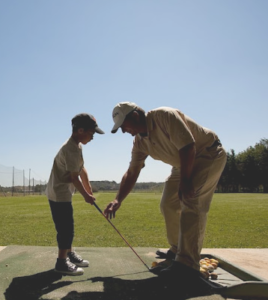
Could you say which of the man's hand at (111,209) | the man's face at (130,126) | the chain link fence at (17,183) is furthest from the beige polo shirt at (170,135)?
the chain link fence at (17,183)

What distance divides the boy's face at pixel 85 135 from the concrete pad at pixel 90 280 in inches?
56.2

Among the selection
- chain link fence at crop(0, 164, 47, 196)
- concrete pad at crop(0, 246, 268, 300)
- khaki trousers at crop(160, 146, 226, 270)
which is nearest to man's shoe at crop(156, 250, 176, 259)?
concrete pad at crop(0, 246, 268, 300)

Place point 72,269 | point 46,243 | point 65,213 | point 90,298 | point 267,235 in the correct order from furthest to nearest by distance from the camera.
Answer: point 267,235 < point 46,243 < point 65,213 < point 72,269 < point 90,298

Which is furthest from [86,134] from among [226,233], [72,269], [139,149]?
[226,233]

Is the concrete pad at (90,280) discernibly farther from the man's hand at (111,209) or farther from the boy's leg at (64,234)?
the man's hand at (111,209)

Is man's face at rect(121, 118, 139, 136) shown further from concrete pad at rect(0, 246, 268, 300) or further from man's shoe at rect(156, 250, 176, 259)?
man's shoe at rect(156, 250, 176, 259)

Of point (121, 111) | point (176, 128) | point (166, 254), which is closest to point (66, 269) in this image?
point (166, 254)

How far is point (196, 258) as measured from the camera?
312 cm

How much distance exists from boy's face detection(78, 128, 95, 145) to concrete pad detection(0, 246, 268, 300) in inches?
56.2

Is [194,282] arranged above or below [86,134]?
below

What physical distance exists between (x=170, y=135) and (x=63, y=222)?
1565mm

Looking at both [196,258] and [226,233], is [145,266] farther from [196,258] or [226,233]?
[226,233]

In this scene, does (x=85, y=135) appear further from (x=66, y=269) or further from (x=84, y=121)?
(x=66, y=269)

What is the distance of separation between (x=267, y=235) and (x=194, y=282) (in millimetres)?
5307
